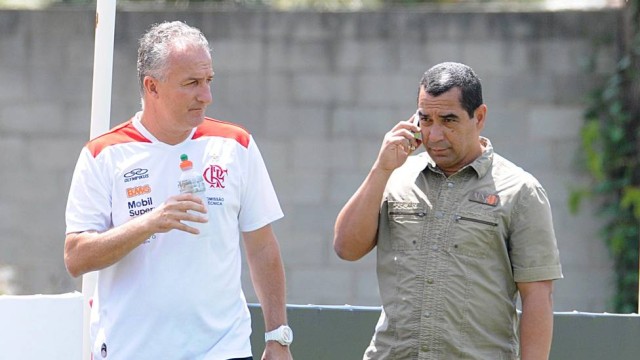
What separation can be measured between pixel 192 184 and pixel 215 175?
244mm

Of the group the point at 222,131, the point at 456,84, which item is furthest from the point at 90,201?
the point at 456,84

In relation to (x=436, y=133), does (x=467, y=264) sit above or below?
below

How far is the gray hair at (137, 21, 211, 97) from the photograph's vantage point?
3811 millimetres

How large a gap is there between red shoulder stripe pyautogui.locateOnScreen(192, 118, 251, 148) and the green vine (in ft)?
13.7

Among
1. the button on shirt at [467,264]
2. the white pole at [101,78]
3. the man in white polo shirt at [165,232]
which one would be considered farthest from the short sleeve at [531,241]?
the white pole at [101,78]

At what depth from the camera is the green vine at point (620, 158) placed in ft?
24.8

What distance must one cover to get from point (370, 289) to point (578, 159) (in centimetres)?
167

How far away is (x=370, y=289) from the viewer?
7805mm

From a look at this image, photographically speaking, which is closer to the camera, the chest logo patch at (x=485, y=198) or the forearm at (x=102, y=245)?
the forearm at (x=102, y=245)

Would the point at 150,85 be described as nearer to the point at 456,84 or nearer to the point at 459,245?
the point at 456,84

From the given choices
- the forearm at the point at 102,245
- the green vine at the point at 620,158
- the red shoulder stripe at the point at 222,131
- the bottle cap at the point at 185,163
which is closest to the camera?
the forearm at the point at 102,245

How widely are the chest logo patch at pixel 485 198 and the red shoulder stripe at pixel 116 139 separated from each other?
3.68 feet

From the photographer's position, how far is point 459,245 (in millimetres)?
3805

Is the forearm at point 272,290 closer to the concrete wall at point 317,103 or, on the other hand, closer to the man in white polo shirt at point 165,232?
the man in white polo shirt at point 165,232
